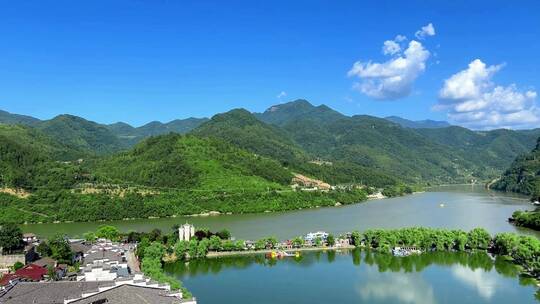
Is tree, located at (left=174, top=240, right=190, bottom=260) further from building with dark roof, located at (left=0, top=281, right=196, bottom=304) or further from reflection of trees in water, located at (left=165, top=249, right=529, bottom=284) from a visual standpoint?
building with dark roof, located at (left=0, top=281, right=196, bottom=304)

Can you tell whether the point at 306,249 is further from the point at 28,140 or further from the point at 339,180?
the point at 28,140

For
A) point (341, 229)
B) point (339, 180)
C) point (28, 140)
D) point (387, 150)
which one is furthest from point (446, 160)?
point (341, 229)

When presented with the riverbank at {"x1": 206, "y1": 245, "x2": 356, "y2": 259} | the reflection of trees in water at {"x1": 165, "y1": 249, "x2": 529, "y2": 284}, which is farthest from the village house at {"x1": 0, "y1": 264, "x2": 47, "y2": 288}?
the riverbank at {"x1": 206, "y1": 245, "x2": 356, "y2": 259}

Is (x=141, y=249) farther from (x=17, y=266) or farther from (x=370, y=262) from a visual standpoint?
(x=370, y=262)

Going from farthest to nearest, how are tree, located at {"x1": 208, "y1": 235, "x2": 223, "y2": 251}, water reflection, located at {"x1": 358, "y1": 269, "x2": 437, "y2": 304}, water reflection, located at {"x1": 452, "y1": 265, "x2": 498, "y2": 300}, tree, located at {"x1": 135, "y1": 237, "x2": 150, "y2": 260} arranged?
1. tree, located at {"x1": 208, "y1": 235, "x2": 223, "y2": 251}
2. tree, located at {"x1": 135, "y1": 237, "x2": 150, "y2": 260}
3. water reflection, located at {"x1": 452, "y1": 265, "x2": 498, "y2": 300}
4. water reflection, located at {"x1": 358, "y1": 269, "x2": 437, "y2": 304}

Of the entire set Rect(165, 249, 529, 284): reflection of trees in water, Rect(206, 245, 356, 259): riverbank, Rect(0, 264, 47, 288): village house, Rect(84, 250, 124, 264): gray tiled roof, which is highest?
Rect(84, 250, 124, 264): gray tiled roof

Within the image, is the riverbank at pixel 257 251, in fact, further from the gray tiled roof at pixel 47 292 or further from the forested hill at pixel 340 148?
the forested hill at pixel 340 148

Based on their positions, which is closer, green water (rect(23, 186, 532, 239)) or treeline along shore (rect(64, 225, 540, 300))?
treeline along shore (rect(64, 225, 540, 300))
